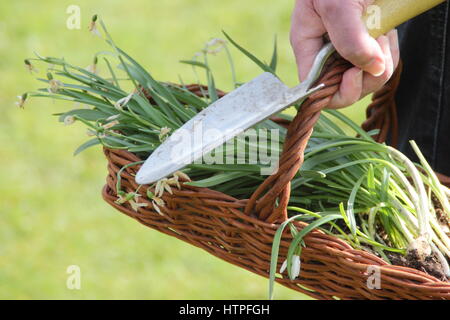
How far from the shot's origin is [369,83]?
1007mm

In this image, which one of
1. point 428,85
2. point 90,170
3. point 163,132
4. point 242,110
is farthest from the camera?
point 90,170

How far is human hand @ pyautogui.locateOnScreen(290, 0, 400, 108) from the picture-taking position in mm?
880

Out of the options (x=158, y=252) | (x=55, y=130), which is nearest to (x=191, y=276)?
(x=158, y=252)

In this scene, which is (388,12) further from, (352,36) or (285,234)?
(285,234)

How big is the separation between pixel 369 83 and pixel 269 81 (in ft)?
0.61

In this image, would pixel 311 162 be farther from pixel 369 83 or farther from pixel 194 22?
pixel 194 22

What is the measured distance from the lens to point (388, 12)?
3.01 ft

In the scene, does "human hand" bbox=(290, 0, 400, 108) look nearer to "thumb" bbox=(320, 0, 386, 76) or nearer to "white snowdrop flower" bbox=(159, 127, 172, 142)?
"thumb" bbox=(320, 0, 386, 76)

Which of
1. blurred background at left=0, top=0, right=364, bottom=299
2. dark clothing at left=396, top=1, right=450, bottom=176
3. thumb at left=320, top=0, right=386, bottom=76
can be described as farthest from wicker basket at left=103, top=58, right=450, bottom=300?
blurred background at left=0, top=0, right=364, bottom=299

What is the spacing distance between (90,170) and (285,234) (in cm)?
172

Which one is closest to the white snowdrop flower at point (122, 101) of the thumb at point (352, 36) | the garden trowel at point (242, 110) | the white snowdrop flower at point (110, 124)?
the white snowdrop flower at point (110, 124)

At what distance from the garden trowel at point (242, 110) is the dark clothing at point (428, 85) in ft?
1.31

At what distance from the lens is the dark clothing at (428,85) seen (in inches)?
51.4

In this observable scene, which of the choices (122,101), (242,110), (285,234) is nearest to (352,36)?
(242,110)
